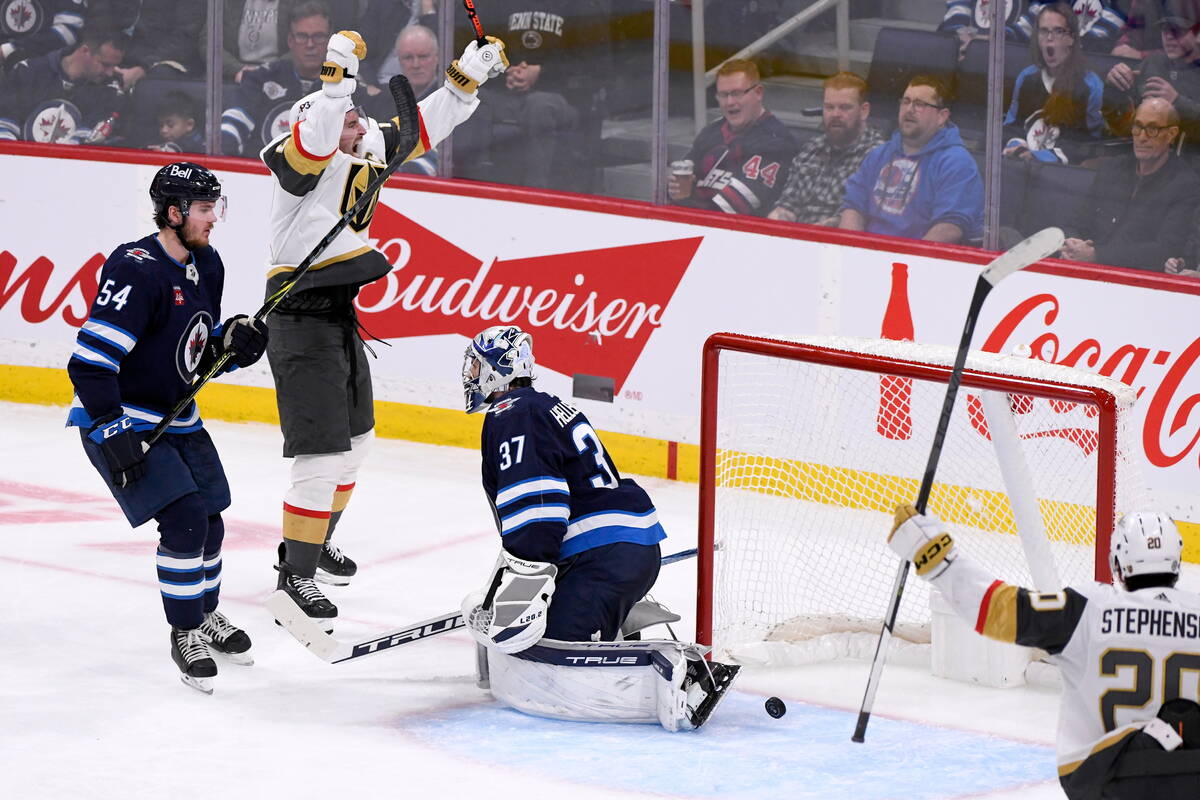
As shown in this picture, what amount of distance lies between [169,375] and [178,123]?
10.5ft

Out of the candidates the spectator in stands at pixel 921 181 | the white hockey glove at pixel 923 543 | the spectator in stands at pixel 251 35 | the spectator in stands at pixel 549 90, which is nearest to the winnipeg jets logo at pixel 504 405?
the white hockey glove at pixel 923 543

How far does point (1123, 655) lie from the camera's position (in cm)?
287

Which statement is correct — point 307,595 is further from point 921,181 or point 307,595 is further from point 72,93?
point 72,93

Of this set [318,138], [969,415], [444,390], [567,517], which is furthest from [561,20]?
[567,517]

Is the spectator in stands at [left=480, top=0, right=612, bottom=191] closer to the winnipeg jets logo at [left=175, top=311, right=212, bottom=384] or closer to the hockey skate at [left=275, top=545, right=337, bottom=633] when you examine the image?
the hockey skate at [left=275, top=545, right=337, bottom=633]

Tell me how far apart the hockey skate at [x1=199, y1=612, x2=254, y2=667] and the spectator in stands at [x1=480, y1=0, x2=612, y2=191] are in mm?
2568

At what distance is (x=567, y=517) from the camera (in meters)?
4.05

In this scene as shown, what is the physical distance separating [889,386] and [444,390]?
7.08 ft

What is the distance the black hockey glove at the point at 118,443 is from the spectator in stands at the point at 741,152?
2.74 meters

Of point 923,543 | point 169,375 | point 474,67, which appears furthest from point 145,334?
point 923,543

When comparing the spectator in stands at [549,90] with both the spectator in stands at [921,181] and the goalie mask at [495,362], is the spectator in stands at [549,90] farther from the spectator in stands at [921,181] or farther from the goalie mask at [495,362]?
the goalie mask at [495,362]

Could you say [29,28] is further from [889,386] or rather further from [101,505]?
[889,386]

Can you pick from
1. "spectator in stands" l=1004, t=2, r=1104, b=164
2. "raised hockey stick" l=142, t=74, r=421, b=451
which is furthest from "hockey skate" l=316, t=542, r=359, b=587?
"spectator in stands" l=1004, t=2, r=1104, b=164

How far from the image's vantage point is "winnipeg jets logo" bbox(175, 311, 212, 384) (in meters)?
4.34
